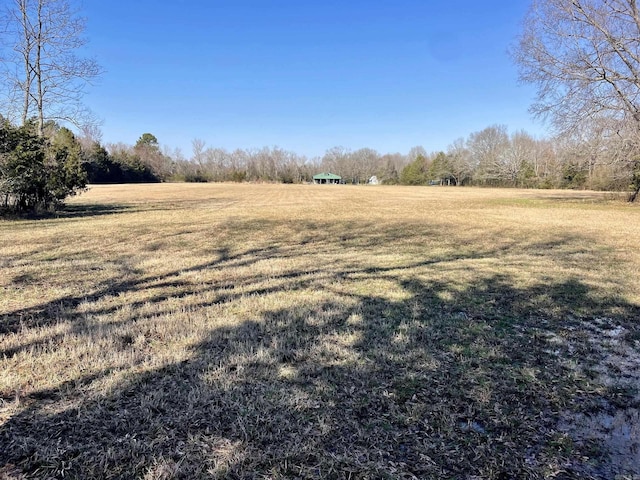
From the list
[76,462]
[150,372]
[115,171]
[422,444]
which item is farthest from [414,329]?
[115,171]

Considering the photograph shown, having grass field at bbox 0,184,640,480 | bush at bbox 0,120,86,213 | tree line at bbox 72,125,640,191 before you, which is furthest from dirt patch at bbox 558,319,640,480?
tree line at bbox 72,125,640,191

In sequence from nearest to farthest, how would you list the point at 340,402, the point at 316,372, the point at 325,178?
the point at 340,402 → the point at 316,372 → the point at 325,178

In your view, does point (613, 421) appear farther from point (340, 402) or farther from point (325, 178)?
point (325, 178)

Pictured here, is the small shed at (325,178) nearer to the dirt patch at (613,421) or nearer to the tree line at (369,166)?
the tree line at (369,166)

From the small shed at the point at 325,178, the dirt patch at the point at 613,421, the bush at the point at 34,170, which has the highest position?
the small shed at the point at 325,178

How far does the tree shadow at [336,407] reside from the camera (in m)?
2.19

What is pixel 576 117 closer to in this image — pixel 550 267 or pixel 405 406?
pixel 550 267

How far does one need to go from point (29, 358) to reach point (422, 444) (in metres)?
3.43

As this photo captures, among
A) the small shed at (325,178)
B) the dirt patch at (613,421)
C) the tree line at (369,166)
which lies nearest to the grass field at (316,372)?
the dirt patch at (613,421)

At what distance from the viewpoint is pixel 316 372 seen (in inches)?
128

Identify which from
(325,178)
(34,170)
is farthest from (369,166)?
(34,170)

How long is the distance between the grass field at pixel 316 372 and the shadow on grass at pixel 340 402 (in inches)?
A: 0.6

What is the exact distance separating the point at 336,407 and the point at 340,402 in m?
0.08

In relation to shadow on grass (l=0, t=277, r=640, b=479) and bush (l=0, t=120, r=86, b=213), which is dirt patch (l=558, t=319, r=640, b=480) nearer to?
shadow on grass (l=0, t=277, r=640, b=479)
